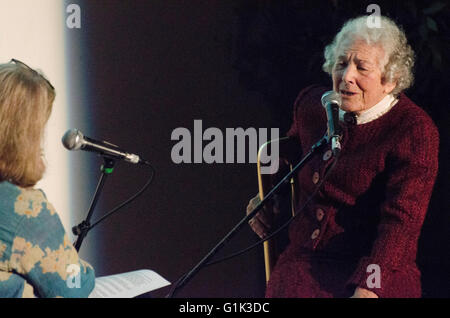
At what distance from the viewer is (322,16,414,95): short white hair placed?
2066mm

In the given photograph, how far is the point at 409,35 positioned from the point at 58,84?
5.43 ft

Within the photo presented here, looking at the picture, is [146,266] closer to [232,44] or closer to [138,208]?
[138,208]

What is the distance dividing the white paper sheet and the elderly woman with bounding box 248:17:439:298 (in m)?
0.55

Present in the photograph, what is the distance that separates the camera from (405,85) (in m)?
2.11

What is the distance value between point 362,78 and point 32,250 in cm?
128

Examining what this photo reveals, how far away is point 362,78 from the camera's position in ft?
6.79

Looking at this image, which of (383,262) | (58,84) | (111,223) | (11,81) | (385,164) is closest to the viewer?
(11,81)

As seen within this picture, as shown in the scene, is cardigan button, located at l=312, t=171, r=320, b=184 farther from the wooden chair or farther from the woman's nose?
the woman's nose

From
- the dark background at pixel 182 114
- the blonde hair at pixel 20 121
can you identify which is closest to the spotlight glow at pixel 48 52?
the dark background at pixel 182 114

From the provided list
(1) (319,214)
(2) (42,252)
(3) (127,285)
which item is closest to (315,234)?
(1) (319,214)

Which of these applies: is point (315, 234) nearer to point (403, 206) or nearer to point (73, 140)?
point (403, 206)
